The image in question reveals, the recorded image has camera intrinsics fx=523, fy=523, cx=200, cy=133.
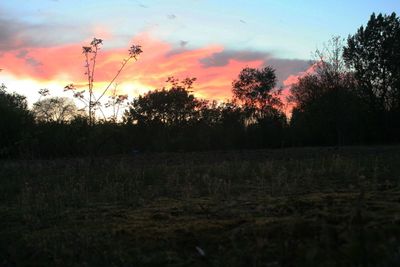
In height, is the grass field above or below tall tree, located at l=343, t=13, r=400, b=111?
below

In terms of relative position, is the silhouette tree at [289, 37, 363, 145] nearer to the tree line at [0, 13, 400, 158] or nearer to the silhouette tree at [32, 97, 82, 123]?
the tree line at [0, 13, 400, 158]

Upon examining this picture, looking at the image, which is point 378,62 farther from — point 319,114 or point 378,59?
point 319,114

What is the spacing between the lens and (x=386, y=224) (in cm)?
660

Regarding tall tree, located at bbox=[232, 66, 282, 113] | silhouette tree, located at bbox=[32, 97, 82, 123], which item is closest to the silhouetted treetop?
tall tree, located at bbox=[232, 66, 282, 113]

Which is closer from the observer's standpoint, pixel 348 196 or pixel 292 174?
pixel 348 196

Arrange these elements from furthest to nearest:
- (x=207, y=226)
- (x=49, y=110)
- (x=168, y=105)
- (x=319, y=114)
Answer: (x=168, y=105) < (x=319, y=114) < (x=49, y=110) < (x=207, y=226)

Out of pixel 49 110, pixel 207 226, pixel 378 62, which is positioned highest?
pixel 378 62

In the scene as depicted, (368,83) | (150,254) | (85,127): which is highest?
(368,83)

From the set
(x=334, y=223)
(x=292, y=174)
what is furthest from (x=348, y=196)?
(x=292, y=174)

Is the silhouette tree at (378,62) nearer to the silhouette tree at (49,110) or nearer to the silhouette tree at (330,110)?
the silhouette tree at (330,110)

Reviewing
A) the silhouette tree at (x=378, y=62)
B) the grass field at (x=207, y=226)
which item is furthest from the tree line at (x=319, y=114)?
the grass field at (x=207, y=226)

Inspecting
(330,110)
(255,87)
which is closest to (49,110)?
(330,110)

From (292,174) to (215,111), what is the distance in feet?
157

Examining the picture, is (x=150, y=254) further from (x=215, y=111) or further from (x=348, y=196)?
(x=215, y=111)
